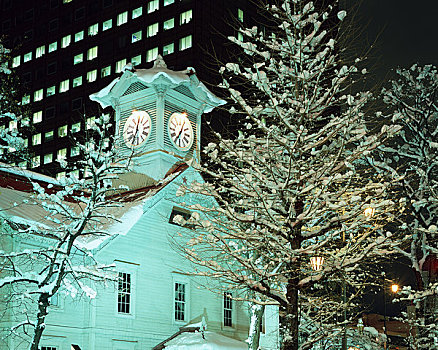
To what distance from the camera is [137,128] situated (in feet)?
102

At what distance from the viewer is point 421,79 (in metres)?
23.5

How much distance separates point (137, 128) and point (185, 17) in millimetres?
52999

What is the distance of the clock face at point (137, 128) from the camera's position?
30666 millimetres

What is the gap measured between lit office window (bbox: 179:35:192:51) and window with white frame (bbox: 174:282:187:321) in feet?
183

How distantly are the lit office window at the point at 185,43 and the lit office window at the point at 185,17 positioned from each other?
8.34 ft

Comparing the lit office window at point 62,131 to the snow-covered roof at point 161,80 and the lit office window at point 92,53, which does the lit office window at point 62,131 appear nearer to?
the lit office window at point 92,53

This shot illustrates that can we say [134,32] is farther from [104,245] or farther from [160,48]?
[104,245]

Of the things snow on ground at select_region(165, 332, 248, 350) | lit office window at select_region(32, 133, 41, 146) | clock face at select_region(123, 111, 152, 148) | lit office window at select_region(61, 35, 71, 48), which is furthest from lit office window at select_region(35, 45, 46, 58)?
snow on ground at select_region(165, 332, 248, 350)

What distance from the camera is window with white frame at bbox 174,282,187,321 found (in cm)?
2644

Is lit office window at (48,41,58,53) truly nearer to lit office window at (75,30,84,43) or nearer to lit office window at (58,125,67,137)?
lit office window at (75,30,84,43)

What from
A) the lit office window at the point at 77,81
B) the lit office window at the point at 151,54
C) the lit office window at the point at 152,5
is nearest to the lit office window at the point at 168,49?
the lit office window at the point at 151,54

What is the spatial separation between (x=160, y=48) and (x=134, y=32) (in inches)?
272

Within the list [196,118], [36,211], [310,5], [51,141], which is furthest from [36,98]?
[310,5]

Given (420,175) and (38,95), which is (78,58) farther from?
(420,175)
